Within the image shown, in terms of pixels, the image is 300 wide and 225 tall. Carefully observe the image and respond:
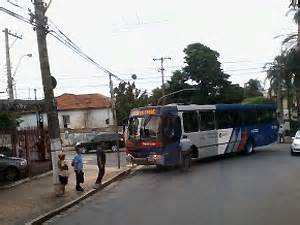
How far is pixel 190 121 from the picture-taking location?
28.7 metres

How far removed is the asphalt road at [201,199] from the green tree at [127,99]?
132ft

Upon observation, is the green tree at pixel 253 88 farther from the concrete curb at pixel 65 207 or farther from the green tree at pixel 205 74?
the concrete curb at pixel 65 207

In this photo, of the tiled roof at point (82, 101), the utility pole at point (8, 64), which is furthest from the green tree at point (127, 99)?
the utility pole at point (8, 64)

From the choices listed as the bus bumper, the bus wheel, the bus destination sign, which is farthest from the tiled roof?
the bus wheel

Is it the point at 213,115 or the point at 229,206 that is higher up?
the point at 213,115

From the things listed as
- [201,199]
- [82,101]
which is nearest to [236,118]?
[201,199]

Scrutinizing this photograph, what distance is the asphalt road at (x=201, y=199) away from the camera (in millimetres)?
13062

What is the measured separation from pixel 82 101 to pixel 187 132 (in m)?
51.6

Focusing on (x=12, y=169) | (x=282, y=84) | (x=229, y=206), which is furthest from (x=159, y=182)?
(x=282, y=84)

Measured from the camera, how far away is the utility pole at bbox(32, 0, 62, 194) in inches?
721

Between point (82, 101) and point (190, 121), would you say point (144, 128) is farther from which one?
point (82, 101)

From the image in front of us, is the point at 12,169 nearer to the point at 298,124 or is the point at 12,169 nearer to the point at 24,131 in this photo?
the point at 24,131

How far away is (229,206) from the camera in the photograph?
1469 centimetres

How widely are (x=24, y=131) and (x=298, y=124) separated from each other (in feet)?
121
